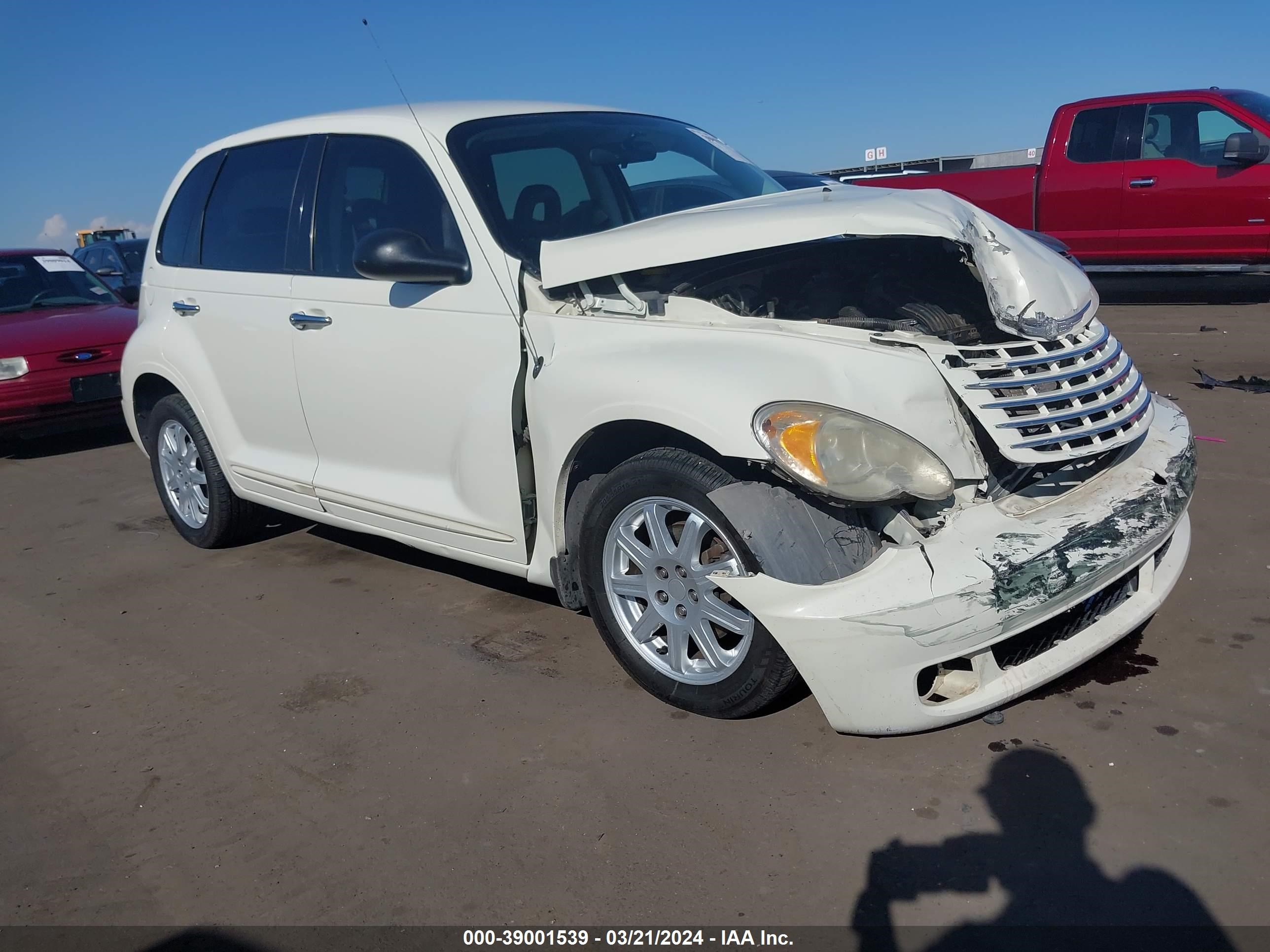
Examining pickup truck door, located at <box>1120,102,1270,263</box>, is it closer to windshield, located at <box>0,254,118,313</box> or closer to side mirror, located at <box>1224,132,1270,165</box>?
side mirror, located at <box>1224,132,1270,165</box>

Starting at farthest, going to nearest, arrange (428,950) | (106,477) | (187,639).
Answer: (106,477)
(187,639)
(428,950)

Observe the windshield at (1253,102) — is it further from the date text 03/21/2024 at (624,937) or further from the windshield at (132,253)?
the windshield at (132,253)

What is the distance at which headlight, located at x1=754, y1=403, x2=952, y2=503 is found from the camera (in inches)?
106

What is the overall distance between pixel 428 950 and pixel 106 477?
5.91 meters

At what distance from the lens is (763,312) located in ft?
11.1

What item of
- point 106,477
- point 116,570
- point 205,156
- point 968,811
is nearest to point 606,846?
point 968,811

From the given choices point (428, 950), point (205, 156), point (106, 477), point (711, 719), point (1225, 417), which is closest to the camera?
point (428, 950)

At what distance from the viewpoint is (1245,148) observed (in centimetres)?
923

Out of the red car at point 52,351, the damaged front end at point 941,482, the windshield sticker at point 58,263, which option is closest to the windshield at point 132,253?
the windshield sticker at point 58,263

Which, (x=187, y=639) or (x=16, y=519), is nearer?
(x=187, y=639)

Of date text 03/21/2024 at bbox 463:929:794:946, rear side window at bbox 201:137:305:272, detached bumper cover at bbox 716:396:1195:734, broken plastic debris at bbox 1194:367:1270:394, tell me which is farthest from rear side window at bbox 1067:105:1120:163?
date text 03/21/2024 at bbox 463:929:794:946

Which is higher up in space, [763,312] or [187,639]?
[763,312]

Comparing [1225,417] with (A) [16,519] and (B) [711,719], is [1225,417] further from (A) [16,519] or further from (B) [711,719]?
(A) [16,519]

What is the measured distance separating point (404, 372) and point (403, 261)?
477 millimetres
